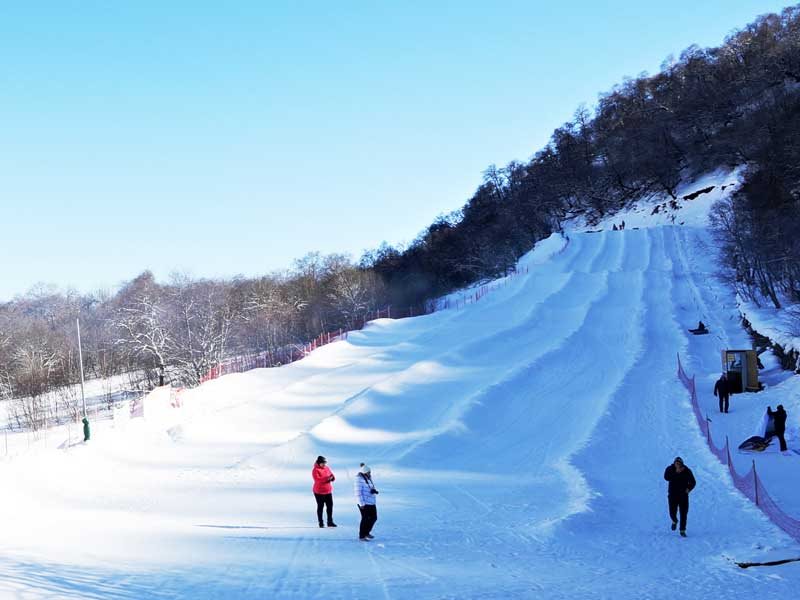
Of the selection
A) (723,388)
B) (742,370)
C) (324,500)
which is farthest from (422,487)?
(742,370)

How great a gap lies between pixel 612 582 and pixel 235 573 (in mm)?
5235

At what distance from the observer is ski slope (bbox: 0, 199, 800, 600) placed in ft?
31.3

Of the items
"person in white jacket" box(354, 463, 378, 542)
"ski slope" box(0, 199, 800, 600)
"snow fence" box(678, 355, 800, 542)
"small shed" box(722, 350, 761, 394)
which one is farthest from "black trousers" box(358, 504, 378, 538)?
"small shed" box(722, 350, 761, 394)

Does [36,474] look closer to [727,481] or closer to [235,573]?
[235,573]

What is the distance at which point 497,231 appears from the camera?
315ft

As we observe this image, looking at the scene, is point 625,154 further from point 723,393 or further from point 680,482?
point 680,482

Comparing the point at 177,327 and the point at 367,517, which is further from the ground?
the point at 177,327

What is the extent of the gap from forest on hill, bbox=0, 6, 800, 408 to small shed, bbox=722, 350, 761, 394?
18.1 m

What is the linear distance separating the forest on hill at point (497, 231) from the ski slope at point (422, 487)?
20.7 m

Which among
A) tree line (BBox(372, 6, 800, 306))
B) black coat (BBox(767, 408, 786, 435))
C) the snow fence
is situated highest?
tree line (BBox(372, 6, 800, 306))

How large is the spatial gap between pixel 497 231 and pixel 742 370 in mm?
72276

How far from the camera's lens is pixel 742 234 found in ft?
128

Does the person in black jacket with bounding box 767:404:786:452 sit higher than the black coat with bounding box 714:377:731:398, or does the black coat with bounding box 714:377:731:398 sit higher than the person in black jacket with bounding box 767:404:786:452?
the black coat with bounding box 714:377:731:398

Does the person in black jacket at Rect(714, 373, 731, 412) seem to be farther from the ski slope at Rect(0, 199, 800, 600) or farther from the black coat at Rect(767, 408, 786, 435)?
the black coat at Rect(767, 408, 786, 435)
